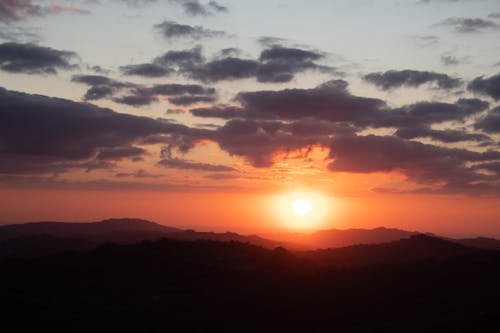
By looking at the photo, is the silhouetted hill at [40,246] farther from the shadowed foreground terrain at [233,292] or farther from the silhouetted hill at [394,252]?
the silhouetted hill at [394,252]

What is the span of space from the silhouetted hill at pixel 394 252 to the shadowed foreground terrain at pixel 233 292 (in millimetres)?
15712

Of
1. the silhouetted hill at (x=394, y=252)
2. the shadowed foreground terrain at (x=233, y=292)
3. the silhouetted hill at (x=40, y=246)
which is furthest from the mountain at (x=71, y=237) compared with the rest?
the shadowed foreground terrain at (x=233, y=292)

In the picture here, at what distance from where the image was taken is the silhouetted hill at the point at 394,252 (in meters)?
89.8

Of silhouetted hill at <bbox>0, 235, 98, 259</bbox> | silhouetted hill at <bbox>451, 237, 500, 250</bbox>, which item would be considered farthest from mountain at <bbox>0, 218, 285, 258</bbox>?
silhouetted hill at <bbox>451, 237, 500, 250</bbox>

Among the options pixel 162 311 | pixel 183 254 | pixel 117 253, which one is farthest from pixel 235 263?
pixel 162 311

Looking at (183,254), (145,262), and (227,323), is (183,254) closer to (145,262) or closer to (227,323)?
(145,262)

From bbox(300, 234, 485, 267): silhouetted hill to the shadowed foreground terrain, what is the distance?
15.7m

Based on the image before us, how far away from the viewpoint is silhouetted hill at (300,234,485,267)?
89812 mm

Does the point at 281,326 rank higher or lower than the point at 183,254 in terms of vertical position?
lower

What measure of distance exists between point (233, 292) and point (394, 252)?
47473 mm

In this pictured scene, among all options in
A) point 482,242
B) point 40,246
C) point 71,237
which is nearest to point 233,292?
point 40,246

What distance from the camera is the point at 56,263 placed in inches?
2630

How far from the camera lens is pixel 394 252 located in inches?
3780

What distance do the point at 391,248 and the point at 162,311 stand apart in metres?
57.9
